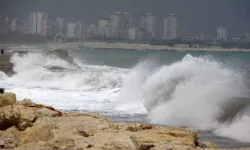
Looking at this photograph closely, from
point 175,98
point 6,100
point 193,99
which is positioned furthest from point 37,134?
point 175,98

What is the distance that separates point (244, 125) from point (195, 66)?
8025mm

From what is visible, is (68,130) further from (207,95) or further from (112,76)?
(112,76)

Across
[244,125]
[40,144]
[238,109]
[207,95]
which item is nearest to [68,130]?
[40,144]

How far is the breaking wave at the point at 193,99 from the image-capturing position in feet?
47.5

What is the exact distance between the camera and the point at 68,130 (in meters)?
8.55

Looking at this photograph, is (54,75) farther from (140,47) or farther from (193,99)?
(140,47)

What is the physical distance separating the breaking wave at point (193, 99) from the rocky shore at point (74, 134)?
459cm

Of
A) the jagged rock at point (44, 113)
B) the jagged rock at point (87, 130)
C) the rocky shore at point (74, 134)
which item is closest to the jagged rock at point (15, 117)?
the rocky shore at point (74, 134)

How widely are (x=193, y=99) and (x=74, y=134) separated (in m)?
9.55

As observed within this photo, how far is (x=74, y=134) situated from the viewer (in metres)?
8.34

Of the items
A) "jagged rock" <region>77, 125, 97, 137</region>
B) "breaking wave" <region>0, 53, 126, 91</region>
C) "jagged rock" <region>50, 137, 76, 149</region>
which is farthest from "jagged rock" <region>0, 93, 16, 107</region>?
"breaking wave" <region>0, 53, 126, 91</region>

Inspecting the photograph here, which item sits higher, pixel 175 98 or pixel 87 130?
pixel 87 130

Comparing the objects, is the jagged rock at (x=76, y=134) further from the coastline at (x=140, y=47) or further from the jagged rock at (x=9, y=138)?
the coastline at (x=140, y=47)

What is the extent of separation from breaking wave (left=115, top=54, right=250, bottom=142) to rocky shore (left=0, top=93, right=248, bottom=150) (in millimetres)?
4589
